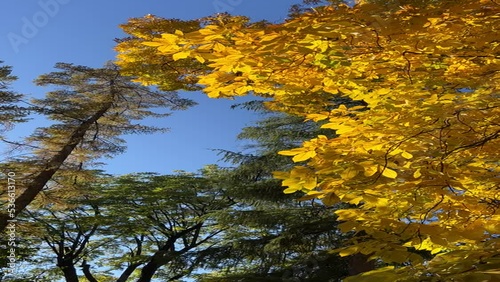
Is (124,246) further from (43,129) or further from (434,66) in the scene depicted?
(434,66)

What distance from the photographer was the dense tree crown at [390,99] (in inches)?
77.9

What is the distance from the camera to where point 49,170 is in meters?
11.9

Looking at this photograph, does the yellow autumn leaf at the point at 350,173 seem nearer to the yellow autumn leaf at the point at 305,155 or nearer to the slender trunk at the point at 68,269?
the yellow autumn leaf at the point at 305,155

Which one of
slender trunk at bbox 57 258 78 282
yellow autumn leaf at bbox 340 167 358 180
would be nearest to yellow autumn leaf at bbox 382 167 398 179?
yellow autumn leaf at bbox 340 167 358 180

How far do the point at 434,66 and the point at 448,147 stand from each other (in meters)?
0.73

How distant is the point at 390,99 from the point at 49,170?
11466 millimetres

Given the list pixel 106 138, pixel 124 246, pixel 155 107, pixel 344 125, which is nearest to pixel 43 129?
pixel 106 138

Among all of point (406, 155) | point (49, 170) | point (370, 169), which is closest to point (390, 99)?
point (406, 155)

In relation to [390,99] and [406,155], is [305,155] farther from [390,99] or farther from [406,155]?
[390,99]

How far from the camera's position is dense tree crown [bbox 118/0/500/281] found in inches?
77.9

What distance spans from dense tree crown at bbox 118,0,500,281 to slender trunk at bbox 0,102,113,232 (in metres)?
9.83

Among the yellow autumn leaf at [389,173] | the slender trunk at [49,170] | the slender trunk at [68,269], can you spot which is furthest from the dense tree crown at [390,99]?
the slender trunk at [68,269]

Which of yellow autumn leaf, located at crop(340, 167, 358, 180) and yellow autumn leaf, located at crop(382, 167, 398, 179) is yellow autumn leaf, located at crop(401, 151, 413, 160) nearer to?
yellow autumn leaf, located at crop(382, 167, 398, 179)

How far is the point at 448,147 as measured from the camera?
229 centimetres
